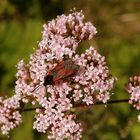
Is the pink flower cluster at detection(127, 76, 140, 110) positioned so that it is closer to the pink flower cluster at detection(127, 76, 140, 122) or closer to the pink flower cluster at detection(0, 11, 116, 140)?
the pink flower cluster at detection(127, 76, 140, 122)

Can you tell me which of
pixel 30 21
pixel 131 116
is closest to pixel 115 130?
pixel 131 116

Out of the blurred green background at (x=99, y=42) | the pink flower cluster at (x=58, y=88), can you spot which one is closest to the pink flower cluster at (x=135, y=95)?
the pink flower cluster at (x=58, y=88)

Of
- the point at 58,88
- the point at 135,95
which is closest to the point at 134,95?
the point at 135,95

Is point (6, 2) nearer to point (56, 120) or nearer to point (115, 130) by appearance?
point (115, 130)

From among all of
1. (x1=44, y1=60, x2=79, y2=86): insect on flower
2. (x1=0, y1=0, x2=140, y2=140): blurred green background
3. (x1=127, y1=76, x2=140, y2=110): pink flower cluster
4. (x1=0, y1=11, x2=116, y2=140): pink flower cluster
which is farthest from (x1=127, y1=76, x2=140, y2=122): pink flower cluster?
(x1=0, y1=0, x2=140, y2=140): blurred green background

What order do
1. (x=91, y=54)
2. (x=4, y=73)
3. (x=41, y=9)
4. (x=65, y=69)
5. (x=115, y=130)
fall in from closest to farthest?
(x=65, y=69)
(x=91, y=54)
(x=115, y=130)
(x=4, y=73)
(x=41, y=9)

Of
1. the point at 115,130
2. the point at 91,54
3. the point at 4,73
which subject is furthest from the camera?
the point at 4,73
